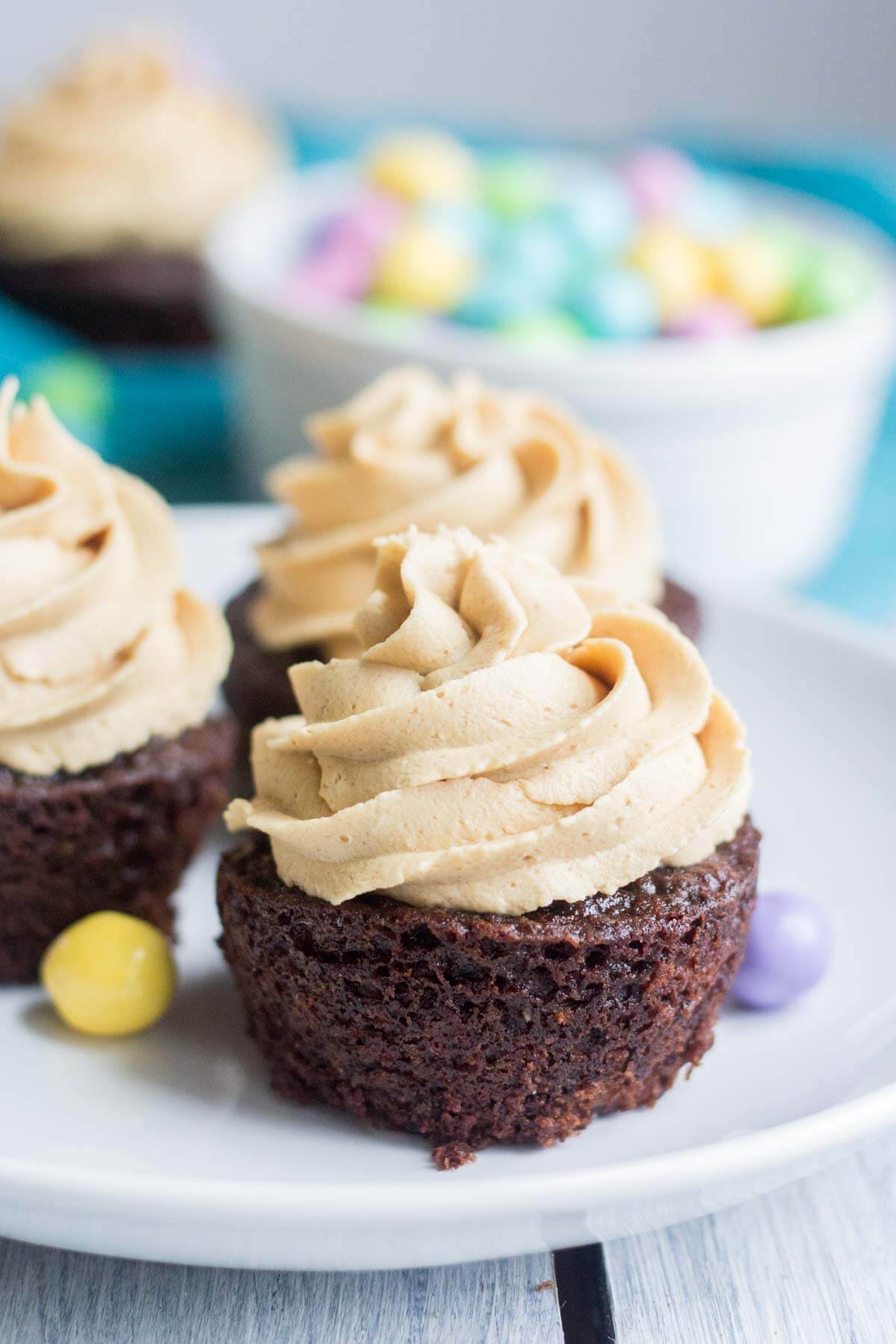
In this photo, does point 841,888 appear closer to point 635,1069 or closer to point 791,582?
point 635,1069

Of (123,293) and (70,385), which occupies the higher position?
(70,385)

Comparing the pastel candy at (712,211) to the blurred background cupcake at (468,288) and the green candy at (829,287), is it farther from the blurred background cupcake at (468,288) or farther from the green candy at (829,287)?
the green candy at (829,287)

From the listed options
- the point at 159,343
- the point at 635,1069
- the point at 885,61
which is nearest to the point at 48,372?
the point at 159,343

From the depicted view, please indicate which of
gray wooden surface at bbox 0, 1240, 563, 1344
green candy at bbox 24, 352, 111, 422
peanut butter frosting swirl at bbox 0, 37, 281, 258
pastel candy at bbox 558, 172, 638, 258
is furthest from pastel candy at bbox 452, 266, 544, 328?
gray wooden surface at bbox 0, 1240, 563, 1344

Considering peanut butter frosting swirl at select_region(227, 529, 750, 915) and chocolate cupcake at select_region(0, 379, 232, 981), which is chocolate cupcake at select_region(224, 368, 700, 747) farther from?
peanut butter frosting swirl at select_region(227, 529, 750, 915)

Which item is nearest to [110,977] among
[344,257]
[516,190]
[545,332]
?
[545,332]

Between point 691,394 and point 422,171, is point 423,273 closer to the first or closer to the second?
point 422,171
